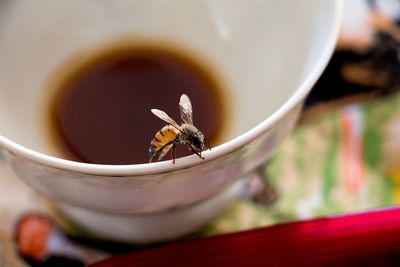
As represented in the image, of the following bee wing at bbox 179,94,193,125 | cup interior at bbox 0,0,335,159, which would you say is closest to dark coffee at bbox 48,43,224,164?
cup interior at bbox 0,0,335,159

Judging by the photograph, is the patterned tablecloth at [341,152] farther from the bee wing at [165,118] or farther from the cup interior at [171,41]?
the bee wing at [165,118]

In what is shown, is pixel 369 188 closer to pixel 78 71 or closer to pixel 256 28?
pixel 256 28

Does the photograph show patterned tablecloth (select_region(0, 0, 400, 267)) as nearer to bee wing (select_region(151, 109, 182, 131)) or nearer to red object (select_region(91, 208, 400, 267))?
red object (select_region(91, 208, 400, 267))

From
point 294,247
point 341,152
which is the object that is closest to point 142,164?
point 294,247

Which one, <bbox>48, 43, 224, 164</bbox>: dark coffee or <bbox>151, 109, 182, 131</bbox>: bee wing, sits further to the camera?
<bbox>48, 43, 224, 164</bbox>: dark coffee

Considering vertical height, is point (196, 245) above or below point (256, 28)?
below

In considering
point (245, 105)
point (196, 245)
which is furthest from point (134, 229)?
point (245, 105)

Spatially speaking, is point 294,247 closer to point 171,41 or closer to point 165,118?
point 165,118

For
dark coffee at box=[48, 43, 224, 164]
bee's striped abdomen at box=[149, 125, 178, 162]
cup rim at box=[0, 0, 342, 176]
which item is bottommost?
cup rim at box=[0, 0, 342, 176]
